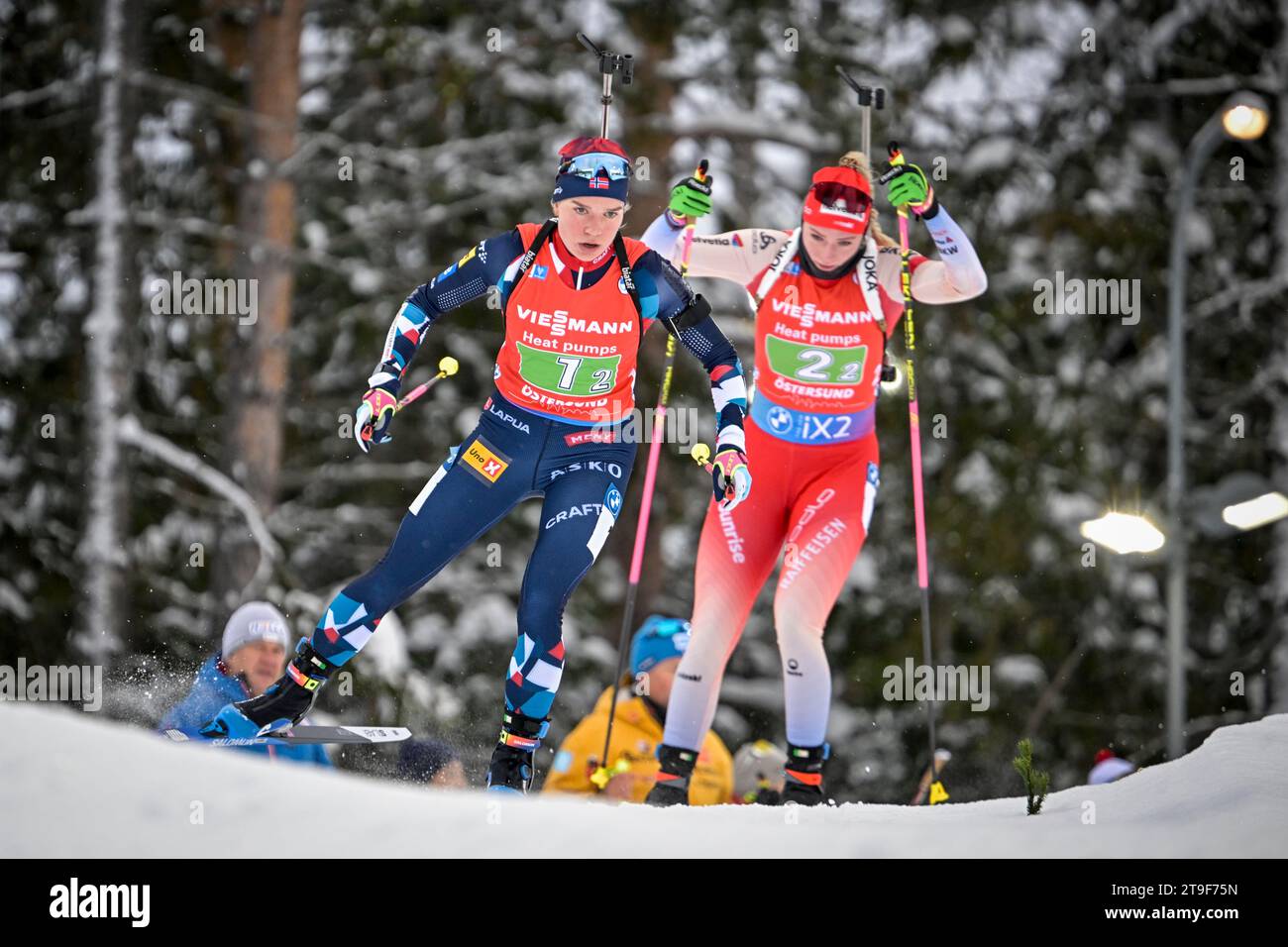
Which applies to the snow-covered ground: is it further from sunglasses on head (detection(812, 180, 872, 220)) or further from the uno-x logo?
sunglasses on head (detection(812, 180, 872, 220))

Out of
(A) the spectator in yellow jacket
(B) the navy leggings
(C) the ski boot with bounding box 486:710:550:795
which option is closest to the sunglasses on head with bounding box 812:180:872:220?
(B) the navy leggings

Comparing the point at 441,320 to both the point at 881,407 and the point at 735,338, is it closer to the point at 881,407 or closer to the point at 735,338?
the point at 735,338

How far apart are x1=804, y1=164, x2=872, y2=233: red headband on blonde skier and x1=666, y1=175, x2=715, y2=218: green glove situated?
46 cm

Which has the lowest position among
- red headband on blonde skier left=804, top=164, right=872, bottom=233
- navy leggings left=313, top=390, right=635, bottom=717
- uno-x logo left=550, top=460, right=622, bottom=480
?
navy leggings left=313, top=390, right=635, bottom=717

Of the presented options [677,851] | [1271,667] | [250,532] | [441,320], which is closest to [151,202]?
[441,320]

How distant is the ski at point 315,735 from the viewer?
671 centimetres

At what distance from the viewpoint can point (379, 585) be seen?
6.40 m

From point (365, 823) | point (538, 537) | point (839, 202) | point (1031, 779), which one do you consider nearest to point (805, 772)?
point (1031, 779)

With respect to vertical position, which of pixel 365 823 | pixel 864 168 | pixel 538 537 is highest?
pixel 864 168

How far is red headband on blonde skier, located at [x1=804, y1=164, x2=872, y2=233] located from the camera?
7.16m

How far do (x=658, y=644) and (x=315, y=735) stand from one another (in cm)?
207

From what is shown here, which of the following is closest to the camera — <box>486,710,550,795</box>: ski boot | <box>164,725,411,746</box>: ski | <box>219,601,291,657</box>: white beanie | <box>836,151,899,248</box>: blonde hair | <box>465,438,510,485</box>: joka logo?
<box>486,710,550,795</box>: ski boot

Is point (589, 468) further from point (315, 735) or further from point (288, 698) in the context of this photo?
point (315, 735)

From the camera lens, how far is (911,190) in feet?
22.8
